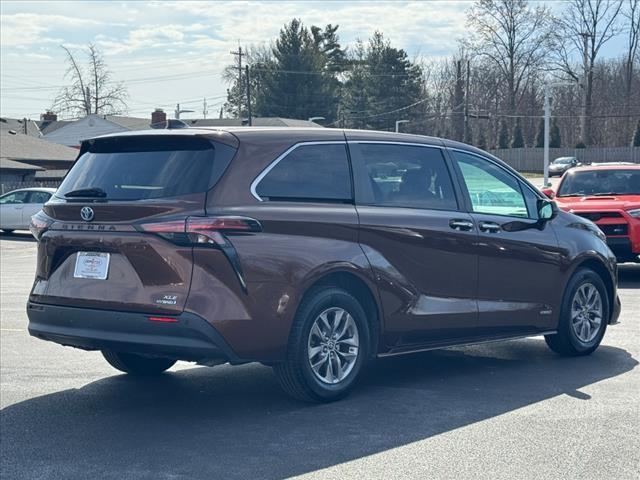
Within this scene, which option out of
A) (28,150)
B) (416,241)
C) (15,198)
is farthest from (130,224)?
(28,150)

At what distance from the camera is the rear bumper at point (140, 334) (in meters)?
6.12

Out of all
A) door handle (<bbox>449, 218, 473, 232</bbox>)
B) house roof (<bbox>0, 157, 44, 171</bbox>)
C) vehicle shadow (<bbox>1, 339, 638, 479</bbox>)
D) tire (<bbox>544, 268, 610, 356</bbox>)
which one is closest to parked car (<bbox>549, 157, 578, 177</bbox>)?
house roof (<bbox>0, 157, 44, 171</bbox>)

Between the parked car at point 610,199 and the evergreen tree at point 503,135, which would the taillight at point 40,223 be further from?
the evergreen tree at point 503,135

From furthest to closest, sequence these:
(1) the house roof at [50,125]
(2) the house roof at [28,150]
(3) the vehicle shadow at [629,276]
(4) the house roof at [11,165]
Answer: (1) the house roof at [50,125] → (2) the house roof at [28,150] → (4) the house roof at [11,165] → (3) the vehicle shadow at [629,276]

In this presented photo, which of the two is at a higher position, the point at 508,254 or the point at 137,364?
the point at 508,254

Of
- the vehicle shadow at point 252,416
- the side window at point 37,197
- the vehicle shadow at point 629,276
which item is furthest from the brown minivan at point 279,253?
the side window at point 37,197

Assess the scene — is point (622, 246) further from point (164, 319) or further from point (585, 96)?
point (585, 96)

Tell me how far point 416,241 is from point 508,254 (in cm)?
113

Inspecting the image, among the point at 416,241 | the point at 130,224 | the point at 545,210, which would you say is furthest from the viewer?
the point at 545,210

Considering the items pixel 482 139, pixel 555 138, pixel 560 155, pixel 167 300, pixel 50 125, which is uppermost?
pixel 50 125

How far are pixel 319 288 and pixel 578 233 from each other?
311 cm

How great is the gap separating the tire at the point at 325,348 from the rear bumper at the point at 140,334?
0.47 meters

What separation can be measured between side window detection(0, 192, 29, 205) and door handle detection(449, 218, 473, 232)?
84.6 feet

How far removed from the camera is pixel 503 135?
84.8 m
